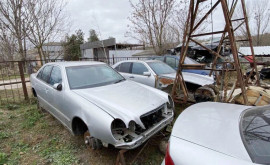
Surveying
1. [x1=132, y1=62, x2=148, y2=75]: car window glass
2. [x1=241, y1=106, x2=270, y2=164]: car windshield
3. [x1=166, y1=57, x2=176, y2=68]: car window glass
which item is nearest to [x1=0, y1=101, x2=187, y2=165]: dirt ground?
[x1=241, y1=106, x2=270, y2=164]: car windshield

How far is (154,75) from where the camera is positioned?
4.77 metres

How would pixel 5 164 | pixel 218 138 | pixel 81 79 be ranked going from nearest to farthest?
pixel 218 138
pixel 5 164
pixel 81 79

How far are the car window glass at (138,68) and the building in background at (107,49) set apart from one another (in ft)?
39.9

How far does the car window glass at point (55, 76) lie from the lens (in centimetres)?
324

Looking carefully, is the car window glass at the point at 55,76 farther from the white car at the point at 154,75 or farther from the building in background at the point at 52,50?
the building in background at the point at 52,50

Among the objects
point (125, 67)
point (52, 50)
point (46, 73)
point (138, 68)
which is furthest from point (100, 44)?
point (46, 73)

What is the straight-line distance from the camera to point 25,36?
6.87 m

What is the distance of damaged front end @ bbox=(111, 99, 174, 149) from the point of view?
2.04 meters

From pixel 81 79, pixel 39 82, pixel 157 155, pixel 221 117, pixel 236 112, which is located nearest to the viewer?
pixel 221 117

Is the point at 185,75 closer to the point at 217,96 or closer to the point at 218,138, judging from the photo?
the point at 217,96

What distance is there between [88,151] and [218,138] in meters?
2.25

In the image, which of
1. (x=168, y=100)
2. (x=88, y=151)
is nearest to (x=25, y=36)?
(x=88, y=151)

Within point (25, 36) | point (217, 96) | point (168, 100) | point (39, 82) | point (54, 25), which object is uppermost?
point (54, 25)

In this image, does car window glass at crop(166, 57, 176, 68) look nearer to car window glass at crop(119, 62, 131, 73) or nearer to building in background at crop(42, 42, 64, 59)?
car window glass at crop(119, 62, 131, 73)
